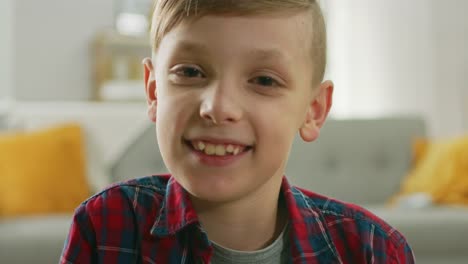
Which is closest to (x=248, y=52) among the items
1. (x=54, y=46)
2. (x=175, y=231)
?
(x=175, y=231)

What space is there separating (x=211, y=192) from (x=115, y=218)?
0.15m

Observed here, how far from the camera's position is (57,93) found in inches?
195

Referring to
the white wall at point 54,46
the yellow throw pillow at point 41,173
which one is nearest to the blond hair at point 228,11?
the yellow throw pillow at point 41,173

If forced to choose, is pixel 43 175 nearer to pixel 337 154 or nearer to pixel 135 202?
pixel 337 154

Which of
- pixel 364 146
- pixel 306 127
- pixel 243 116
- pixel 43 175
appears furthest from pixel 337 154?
pixel 243 116

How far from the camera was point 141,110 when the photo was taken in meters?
2.87

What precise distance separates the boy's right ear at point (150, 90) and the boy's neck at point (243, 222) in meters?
0.14

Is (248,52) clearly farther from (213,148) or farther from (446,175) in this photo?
(446,175)

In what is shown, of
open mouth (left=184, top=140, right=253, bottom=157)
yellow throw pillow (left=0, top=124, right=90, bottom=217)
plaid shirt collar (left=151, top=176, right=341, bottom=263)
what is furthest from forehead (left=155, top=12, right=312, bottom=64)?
yellow throw pillow (left=0, top=124, right=90, bottom=217)

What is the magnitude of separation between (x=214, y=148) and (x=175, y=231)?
0.14 m

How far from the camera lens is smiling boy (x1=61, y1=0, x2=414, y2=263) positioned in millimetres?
714

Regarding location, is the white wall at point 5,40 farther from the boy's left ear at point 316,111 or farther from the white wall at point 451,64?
the boy's left ear at point 316,111

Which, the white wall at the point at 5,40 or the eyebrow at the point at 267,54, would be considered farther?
the white wall at the point at 5,40

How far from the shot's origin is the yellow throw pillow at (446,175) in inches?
95.6
